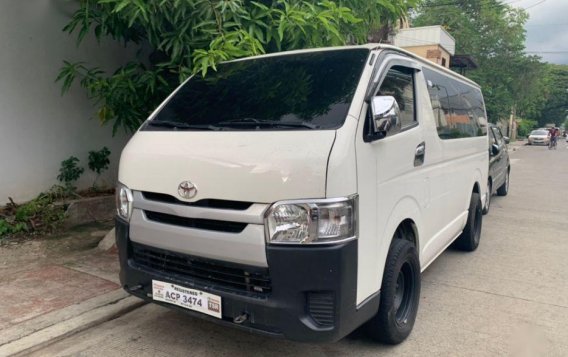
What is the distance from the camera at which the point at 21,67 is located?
5.96 m

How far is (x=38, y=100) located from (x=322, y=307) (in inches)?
211

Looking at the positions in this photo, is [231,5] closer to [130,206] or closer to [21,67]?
[130,206]

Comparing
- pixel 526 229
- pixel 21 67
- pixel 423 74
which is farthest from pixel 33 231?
pixel 526 229

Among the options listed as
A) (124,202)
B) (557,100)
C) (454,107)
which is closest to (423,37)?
(454,107)

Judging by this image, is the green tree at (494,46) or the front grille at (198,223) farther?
the green tree at (494,46)

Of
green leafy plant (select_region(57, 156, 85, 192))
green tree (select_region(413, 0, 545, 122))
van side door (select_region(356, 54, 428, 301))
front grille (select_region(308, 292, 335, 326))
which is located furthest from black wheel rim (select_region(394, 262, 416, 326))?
green tree (select_region(413, 0, 545, 122))

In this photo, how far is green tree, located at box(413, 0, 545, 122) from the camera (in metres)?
30.0

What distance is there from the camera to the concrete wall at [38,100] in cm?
587

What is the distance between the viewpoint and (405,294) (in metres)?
3.47

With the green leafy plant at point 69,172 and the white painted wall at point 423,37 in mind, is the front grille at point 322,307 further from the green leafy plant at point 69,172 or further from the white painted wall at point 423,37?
the white painted wall at point 423,37

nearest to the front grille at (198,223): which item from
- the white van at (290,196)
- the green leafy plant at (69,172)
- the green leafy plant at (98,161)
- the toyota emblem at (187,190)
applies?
the white van at (290,196)

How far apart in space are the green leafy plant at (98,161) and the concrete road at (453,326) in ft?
11.6

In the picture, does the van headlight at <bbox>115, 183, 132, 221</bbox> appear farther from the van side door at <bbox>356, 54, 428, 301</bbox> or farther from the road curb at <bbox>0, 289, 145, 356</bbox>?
the van side door at <bbox>356, 54, 428, 301</bbox>

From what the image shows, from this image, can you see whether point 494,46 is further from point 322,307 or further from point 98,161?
point 322,307
